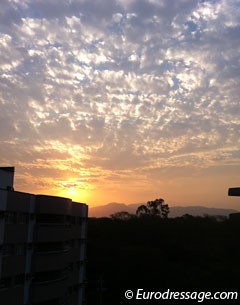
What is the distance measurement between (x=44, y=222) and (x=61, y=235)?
2605 millimetres

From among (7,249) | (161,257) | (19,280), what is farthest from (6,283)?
(161,257)

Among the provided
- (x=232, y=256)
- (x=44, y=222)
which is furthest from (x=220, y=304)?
(x=44, y=222)

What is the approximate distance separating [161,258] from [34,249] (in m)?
25.2

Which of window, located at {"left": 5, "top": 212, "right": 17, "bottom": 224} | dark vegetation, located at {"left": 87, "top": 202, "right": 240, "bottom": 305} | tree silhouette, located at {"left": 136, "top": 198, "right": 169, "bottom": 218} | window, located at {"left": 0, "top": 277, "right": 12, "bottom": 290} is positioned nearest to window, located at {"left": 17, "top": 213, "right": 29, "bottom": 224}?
window, located at {"left": 5, "top": 212, "right": 17, "bottom": 224}

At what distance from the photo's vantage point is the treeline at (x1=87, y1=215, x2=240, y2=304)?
48031mm

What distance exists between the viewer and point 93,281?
5256cm

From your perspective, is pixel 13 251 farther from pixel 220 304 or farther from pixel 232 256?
pixel 232 256

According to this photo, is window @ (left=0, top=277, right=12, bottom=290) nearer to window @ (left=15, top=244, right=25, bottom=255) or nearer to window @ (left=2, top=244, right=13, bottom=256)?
window @ (left=2, top=244, right=13, bottom=256)

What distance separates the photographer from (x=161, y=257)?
54906 millimetres

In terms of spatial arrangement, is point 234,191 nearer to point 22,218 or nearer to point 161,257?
point 22,218

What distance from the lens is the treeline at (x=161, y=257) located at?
158 feet

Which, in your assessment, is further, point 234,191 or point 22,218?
point 22,218

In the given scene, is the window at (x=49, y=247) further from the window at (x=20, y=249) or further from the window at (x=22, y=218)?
the window at (x=22, y=218)

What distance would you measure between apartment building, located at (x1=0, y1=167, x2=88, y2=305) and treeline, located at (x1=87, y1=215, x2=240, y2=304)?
697 centimetres
